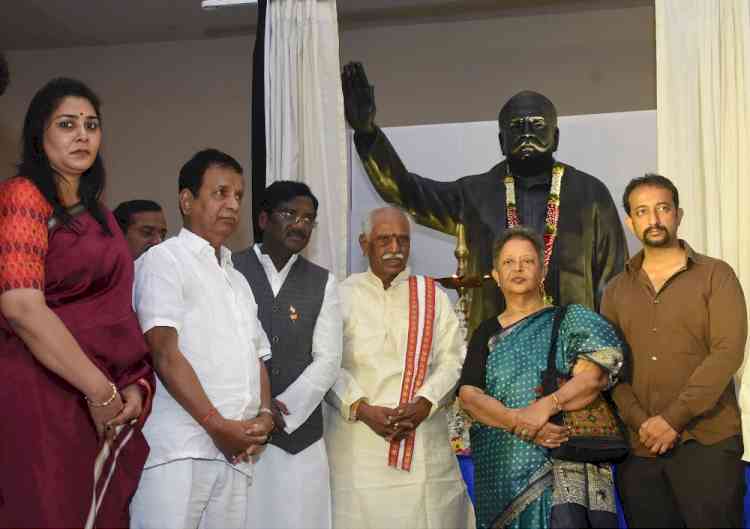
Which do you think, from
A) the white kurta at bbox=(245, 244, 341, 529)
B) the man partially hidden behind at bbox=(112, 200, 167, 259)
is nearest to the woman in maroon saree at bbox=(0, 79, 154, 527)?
the white kurta at bbox=(245, 244, 341, 529)

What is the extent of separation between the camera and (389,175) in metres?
5.05

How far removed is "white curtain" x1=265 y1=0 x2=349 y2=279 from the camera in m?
4.80

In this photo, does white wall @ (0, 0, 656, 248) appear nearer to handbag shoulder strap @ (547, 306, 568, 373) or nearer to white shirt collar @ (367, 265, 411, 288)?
white shirt collar @ (367, 265, 411, 288)

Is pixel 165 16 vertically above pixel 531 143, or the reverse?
pixel 165 16

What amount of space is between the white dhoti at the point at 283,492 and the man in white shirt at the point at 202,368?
266 millimetres

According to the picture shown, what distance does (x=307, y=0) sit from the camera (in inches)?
194

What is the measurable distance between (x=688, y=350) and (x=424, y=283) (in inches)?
45.1

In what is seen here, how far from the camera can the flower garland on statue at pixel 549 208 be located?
477 centimetres

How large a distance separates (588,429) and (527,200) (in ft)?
6.13

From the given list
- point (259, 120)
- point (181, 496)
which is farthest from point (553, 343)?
point (259, 120)

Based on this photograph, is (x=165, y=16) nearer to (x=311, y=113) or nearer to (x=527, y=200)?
(x=311, y=113)

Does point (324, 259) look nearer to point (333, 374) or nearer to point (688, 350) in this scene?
point (333, 374)

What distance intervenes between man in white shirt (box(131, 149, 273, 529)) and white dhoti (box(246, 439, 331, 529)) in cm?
27

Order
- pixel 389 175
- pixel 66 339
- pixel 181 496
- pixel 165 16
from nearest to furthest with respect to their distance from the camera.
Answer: pixel 66 339, pixel 181 496, pixel 389 175, pixel 165 16
